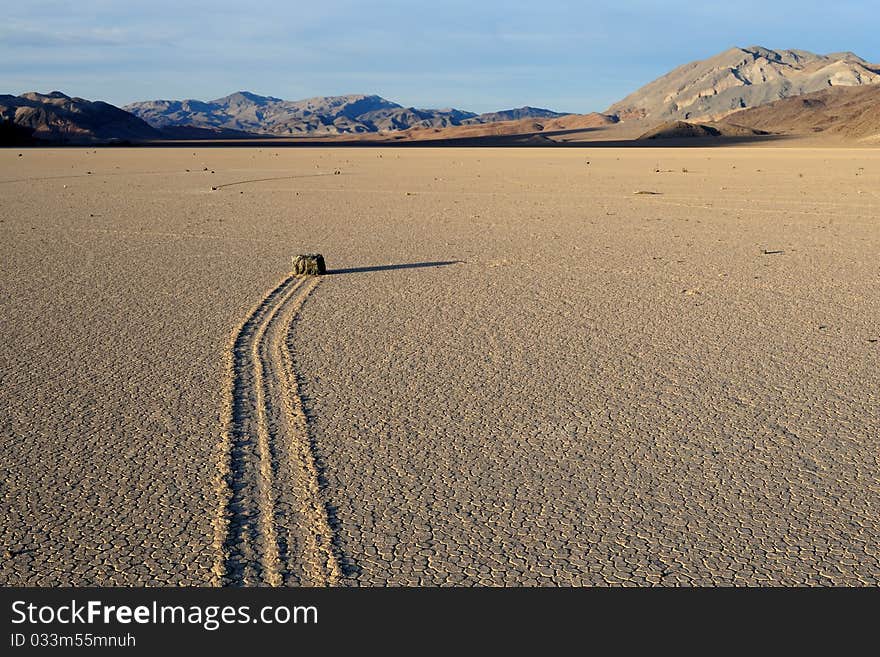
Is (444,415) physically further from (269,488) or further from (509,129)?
(509,129)

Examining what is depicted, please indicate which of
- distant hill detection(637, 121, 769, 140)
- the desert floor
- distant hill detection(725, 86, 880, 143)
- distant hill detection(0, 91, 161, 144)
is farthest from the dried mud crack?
distant hill detection(0, 91, 161, 144)

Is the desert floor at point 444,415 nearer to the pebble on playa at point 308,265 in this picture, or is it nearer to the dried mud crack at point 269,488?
the dried mud crack at point 269,488

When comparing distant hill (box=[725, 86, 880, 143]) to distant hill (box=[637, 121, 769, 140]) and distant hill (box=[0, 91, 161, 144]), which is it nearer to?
distant hill (box=[637, 121, 769, 140])

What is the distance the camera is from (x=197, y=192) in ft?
73.2

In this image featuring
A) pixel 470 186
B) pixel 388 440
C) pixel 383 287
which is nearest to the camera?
pixel 388 440

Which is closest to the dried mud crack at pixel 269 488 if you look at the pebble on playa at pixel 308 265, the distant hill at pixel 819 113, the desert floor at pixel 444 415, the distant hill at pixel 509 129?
the desert floor at pixel 444 415

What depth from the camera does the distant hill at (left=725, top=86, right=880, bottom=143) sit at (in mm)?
99463

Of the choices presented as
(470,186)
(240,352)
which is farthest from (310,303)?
(470,186)

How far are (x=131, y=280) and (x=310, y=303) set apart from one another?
2.31 meters

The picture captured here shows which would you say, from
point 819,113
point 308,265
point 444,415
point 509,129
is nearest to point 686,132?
point 819,113

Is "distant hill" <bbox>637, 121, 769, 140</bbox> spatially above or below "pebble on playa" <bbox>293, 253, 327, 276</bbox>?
above

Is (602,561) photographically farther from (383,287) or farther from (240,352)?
(383,287)

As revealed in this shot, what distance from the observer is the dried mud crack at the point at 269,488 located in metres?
3.67

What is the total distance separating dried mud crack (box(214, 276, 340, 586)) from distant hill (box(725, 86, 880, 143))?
302 ft
